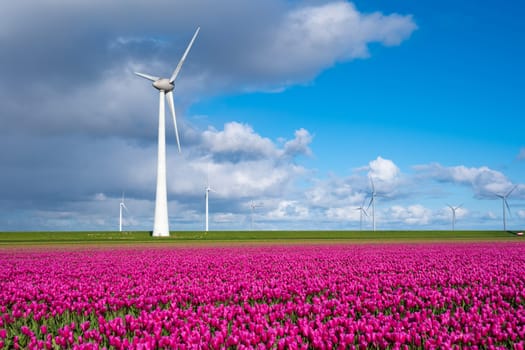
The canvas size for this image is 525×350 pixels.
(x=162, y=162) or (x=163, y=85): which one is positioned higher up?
(x=163, y=85)

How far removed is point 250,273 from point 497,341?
35.3ft

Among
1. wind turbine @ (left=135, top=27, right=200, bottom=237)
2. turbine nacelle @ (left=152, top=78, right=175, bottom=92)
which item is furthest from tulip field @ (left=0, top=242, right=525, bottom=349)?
turbine nacelle @ (left=152, top=78, right=175, bottom=92)

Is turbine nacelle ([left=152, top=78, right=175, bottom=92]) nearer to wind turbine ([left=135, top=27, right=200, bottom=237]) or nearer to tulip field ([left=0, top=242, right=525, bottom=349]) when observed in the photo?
wind turbine ([left=135, top=27, right=200, bottom=237])

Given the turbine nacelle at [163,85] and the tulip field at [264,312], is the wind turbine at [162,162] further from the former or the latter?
the tulip field at [264,312]

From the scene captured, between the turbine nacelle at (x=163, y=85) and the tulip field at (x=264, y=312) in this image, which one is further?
the turbine nacelle at (x=163, y=85)

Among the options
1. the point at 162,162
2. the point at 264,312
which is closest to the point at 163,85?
the point at 162,162

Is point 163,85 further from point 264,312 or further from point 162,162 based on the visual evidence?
point 264,312

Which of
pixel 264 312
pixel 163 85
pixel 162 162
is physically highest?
pixel 163 85

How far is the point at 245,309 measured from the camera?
33.7ft

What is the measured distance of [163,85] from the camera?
3002 inches

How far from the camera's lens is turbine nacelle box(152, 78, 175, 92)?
76.2 meters

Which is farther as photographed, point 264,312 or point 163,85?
point 163,85

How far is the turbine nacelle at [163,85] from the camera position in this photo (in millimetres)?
76250

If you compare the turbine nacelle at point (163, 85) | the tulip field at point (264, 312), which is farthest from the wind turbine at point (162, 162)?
the tulip field at point (264, 312)
